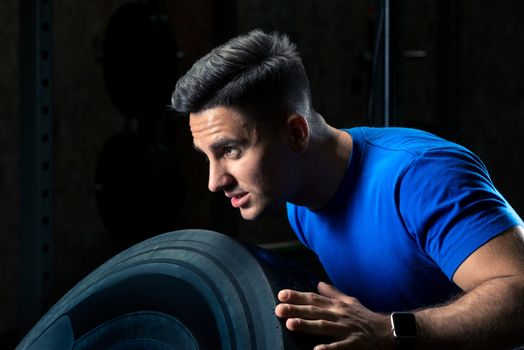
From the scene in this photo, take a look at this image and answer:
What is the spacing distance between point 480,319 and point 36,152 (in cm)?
126

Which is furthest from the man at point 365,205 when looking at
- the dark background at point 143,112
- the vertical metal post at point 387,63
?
the dark background at point 143,112

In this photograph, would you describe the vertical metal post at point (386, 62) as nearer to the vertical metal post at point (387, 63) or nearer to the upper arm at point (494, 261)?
the vertical metal post at point (387, 63)

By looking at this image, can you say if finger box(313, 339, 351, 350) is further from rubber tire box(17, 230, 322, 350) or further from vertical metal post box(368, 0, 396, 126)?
vertical metal post box(368, 0, 396, 126)

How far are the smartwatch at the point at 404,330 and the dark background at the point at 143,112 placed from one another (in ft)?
5.04

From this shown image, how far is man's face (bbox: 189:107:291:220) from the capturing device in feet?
3.98

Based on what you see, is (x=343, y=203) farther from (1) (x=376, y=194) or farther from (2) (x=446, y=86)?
(2) (x=446, y=86)

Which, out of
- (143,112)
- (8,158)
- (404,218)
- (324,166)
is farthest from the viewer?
(143,112)

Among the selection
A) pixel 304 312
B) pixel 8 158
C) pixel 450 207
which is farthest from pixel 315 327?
pixel 8 158

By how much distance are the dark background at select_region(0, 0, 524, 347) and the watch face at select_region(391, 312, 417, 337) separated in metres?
1.54

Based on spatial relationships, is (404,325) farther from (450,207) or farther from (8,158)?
(8,158)

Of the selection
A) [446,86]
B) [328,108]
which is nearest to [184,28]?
[328,108]

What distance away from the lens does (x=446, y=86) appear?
11.7 feet

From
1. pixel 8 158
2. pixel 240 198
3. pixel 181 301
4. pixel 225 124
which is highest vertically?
pixel 225 124

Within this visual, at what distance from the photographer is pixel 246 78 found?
1224 mm
